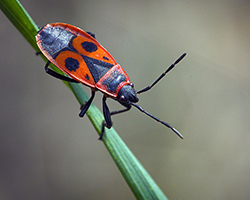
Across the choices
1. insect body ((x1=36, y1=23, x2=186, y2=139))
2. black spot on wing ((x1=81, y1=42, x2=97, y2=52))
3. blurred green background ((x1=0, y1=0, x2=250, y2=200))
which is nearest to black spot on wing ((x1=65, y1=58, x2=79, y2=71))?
insect body ((x1=36, y1=23, x2=186, y2=139))

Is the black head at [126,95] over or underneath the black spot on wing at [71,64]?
underneath

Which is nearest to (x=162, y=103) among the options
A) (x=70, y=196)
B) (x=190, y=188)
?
(x=190, y=188)

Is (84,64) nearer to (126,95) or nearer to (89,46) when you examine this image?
(89,46)

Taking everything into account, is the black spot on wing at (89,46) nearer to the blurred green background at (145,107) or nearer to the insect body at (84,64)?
the insect body at (84,64)

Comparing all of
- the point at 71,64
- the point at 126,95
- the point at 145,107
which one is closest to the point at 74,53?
the point at 71,64

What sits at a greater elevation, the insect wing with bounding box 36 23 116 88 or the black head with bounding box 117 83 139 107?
the insect wing with bounding box 36 23 116 88

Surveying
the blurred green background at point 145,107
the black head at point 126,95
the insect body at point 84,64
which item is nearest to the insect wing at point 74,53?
the insect body at point 84,64

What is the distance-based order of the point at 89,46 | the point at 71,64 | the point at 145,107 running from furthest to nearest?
the point at 145,107 → the point at 89,46 → the point at 71,64

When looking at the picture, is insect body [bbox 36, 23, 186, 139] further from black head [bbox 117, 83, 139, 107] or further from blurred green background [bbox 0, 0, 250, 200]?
blurred green background [bbox 0, 0, 250, 200]
